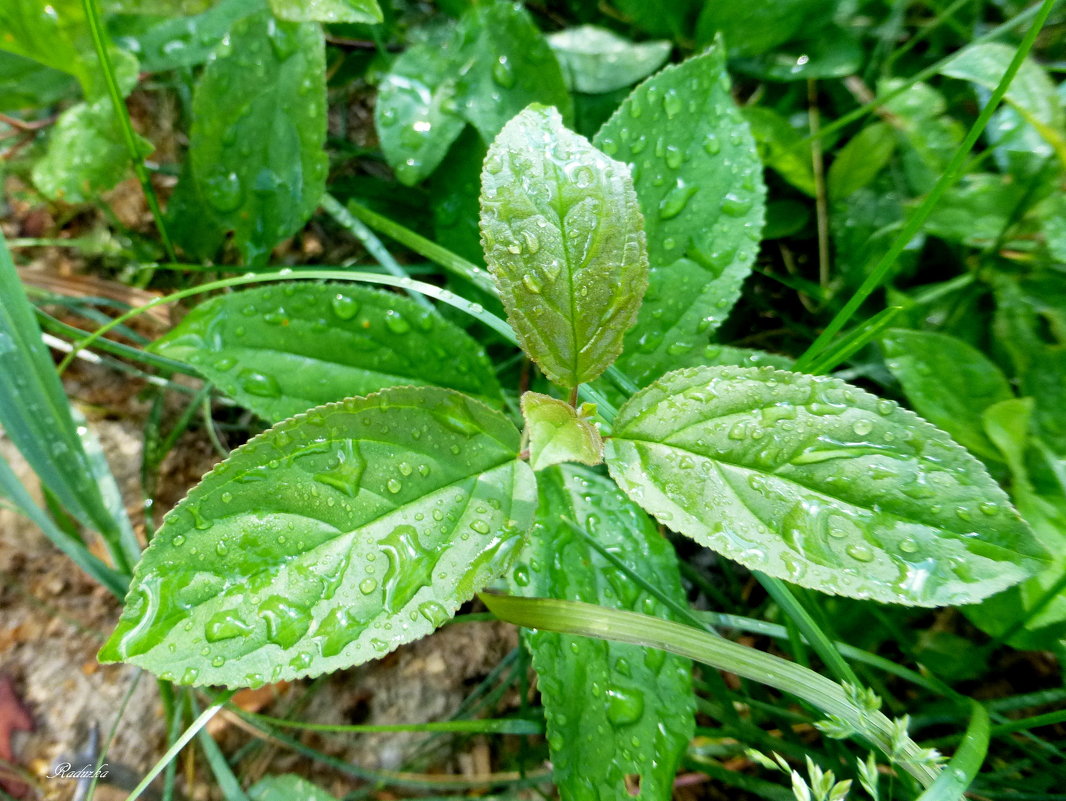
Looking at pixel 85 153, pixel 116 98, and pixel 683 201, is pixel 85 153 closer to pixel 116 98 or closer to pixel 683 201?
pixel 116 98

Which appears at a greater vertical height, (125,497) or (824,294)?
(824,294)

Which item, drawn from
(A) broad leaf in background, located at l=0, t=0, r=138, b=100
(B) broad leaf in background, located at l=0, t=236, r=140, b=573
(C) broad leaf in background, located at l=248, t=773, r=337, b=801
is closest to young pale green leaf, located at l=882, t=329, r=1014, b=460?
(C) broad leaf in background, located at l=248, t=773, r=337, b=801

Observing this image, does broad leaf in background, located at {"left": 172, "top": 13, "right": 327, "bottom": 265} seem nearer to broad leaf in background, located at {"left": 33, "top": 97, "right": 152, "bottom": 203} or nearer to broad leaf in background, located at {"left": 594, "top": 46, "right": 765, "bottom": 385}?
broad leaf in background, located at {"left": 33, "top": 97, "right": 152, "bottom": 203}

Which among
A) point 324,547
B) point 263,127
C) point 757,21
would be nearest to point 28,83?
point 263,127

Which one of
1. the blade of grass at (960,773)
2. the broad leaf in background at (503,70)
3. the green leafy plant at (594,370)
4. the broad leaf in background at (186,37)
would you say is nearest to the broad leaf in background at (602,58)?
the green leafy plant at (594,370)

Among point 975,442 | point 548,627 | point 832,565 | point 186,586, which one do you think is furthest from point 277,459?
point 975,442

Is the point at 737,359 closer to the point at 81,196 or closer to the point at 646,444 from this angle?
the point at 646,444

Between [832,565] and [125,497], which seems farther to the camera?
[125,497]

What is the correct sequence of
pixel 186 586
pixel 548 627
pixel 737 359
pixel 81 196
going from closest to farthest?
pixel 186 586, pixel 548 627, pixel 737 359, pixel 81 196
